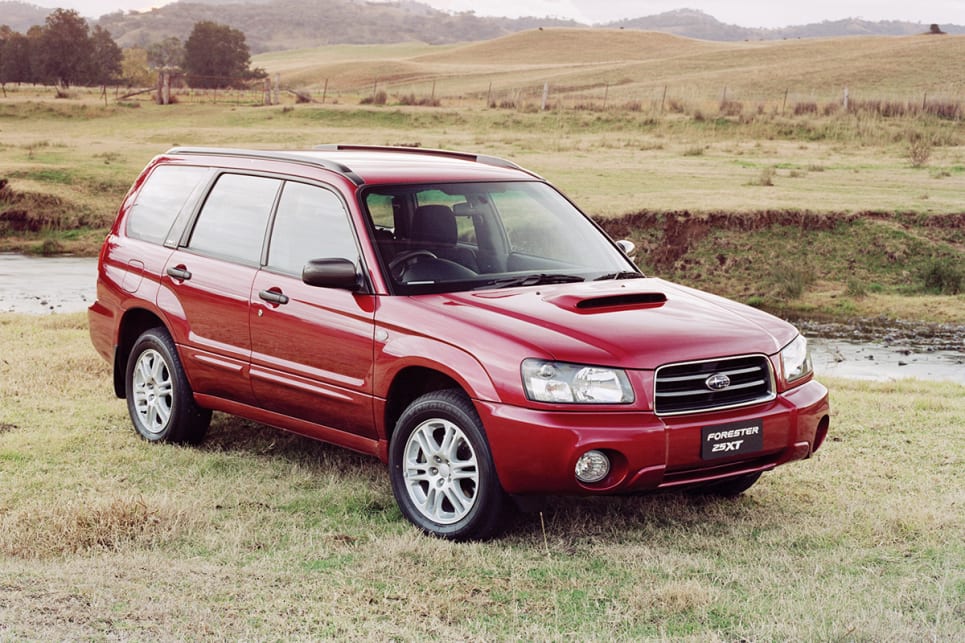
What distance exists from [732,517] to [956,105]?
35890 mm

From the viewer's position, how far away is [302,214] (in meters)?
7.05

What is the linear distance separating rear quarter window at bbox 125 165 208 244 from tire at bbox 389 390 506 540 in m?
2.66

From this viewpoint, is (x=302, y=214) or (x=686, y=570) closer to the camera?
(x=686, y=570)

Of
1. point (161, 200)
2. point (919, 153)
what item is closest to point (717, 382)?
point (161, 200)

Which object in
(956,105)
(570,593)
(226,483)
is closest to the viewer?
(570,593)

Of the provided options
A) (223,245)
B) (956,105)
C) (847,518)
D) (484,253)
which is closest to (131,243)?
(223,245)

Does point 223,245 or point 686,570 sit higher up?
point 223,245

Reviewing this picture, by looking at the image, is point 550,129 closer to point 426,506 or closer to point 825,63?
point 426,506

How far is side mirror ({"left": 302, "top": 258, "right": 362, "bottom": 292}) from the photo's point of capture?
20.7 ft

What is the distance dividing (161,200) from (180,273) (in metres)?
0.76

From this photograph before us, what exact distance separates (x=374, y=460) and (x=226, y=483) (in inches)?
39.1

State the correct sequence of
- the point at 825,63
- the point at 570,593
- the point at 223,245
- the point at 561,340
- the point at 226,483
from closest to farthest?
the point at 570,593, the point at 561,340, the point at 226,483, the point at 223,245, the point at 825,63

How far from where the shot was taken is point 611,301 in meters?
6.23

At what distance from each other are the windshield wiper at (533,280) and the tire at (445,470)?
2.68 ft
